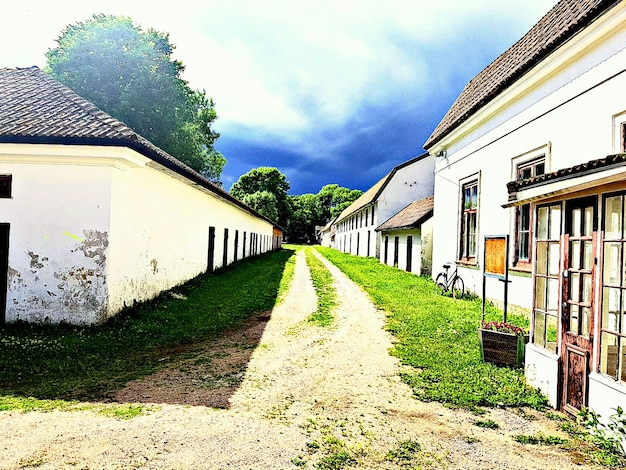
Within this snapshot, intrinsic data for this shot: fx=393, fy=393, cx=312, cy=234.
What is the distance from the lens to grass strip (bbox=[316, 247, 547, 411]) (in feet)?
14.8

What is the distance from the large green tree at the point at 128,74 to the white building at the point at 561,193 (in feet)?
59.0

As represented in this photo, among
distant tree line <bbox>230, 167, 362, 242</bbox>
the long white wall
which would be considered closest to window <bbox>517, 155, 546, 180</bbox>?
the long white wall

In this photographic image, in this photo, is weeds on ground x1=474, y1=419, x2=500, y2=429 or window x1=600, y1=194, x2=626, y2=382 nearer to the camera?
window x1=600, y1=194, x2=626, y2=382

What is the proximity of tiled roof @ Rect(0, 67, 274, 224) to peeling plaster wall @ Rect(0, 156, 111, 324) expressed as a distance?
0.59m

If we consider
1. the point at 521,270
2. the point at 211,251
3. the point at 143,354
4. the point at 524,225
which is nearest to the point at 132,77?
the point at 211,251

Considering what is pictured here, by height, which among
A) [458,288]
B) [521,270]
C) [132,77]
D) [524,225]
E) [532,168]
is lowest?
[458,288]

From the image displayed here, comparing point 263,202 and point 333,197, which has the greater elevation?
point 333,197

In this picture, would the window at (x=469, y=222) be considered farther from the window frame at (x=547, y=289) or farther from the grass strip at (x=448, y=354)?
the window frame at (x=547, y=289)

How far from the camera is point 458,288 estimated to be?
11867mm

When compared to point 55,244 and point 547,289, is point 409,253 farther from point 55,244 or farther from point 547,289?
point 55,244

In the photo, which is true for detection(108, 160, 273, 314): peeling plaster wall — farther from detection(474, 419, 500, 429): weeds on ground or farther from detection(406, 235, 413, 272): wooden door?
detection(406, 235, 413, 272): wooden door

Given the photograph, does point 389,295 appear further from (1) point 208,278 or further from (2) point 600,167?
(2) point 600,167

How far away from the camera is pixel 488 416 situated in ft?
13.4

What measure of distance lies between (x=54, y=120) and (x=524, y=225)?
982 cm
